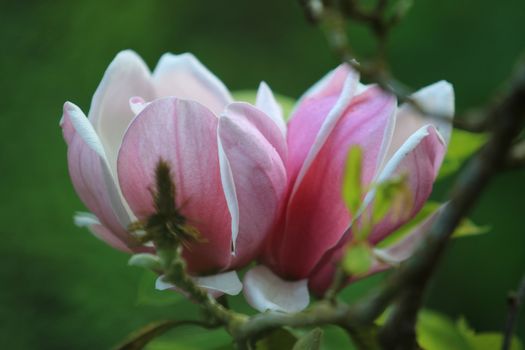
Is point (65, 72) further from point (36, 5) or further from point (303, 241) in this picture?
point (303, 241)

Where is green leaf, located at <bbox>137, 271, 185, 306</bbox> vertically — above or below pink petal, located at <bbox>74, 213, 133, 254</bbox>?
below

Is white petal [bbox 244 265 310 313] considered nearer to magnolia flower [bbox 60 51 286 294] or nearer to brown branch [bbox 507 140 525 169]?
magnolia flower [bbox 60 51 286 294]

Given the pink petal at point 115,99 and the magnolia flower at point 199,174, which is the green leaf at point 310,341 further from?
the pink petal at point 115,99

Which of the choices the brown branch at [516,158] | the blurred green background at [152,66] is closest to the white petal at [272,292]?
the brown branch at [516,158]

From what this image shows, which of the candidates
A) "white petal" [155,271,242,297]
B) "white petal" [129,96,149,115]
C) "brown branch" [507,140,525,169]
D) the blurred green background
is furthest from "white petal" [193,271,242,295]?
the blurred green background

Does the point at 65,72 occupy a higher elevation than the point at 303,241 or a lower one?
lower

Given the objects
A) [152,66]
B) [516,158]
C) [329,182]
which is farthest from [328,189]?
[152,66]

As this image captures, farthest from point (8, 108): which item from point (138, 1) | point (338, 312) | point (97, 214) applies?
point (338, 312)

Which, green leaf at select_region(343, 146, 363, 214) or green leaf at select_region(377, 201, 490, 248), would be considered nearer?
green leaf at select_region(343, 146, 363, 214)
